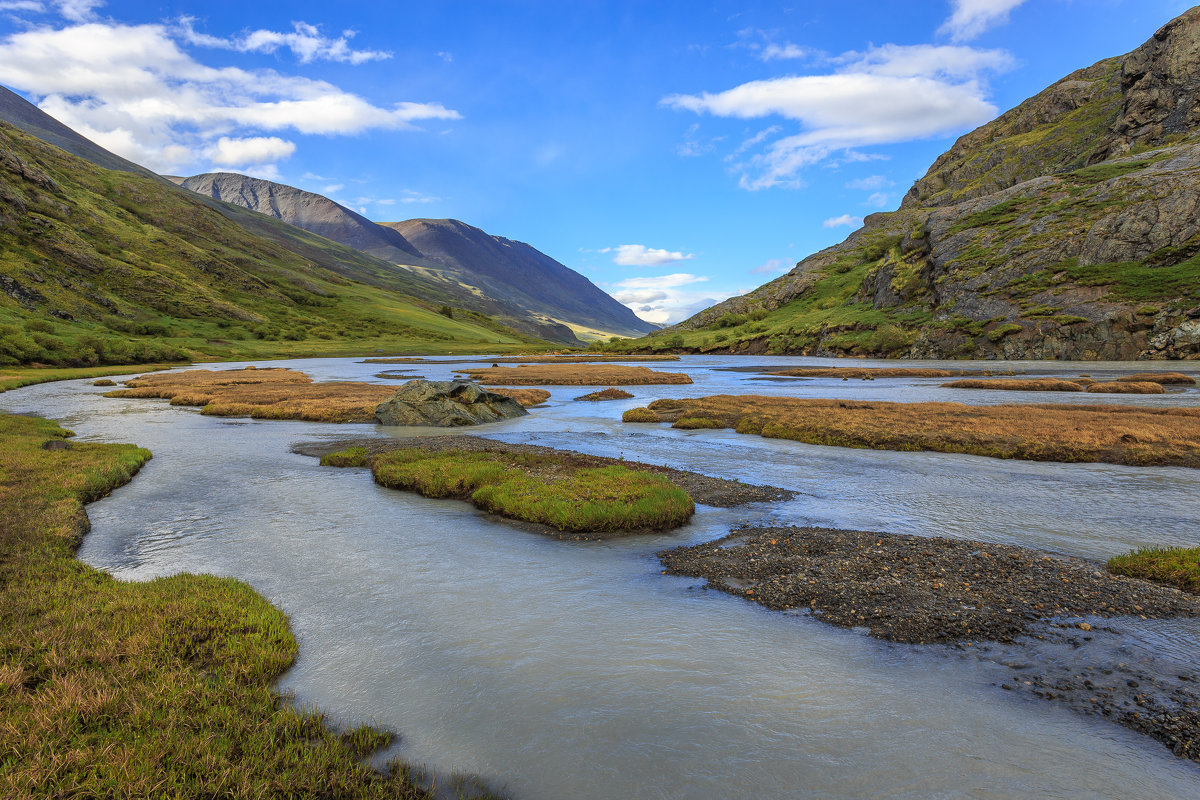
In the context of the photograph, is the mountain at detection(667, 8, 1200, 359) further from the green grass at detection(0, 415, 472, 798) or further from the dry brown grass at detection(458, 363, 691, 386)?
the green grass at detection(0, 415, 472, 798)

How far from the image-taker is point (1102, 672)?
848 cm

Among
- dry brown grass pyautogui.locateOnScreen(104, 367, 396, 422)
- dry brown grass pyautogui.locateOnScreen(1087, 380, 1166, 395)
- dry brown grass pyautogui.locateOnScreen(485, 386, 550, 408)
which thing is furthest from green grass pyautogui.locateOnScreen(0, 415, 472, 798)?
dry brown grass pyautogui.locateOnScreen(1087, 380, 1166, 395)

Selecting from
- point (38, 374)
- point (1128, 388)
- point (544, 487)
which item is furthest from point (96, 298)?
point (1128, 388)

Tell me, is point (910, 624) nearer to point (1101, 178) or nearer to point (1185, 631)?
point (1185, 631)

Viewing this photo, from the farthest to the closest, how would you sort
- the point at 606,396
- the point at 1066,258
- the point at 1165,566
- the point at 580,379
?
the point at 1066,258 → the point at 580,379 → the point at 606,396 → the point at 1165,566

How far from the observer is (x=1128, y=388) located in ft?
160

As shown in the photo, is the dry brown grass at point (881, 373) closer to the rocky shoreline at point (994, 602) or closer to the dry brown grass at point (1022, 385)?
the dry brown grass at point (1022, 385)

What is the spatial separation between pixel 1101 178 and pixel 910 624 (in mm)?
149494

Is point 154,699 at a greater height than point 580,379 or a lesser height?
lesser

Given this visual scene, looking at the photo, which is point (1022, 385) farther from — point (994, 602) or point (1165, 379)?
point (994, 602)

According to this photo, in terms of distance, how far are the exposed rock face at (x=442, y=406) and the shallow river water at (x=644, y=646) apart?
17.1 m

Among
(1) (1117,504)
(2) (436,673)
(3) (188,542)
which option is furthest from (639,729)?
(1) (1117,504)

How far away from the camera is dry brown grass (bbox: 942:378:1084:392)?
168 ft

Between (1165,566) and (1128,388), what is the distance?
50.2m
